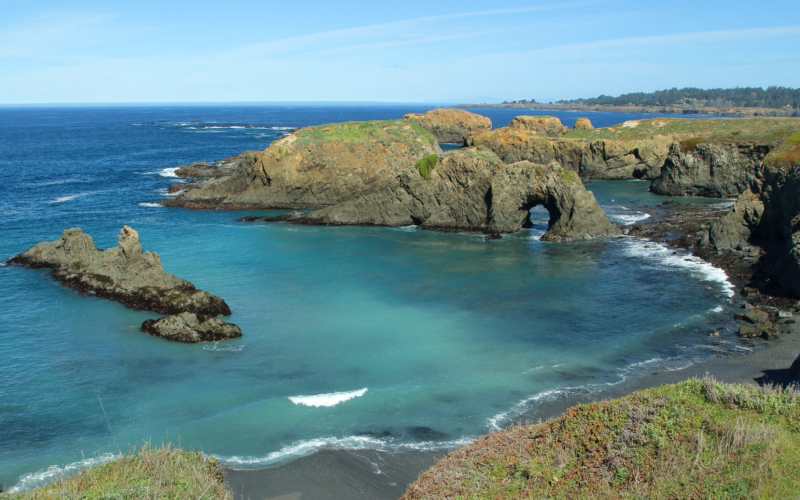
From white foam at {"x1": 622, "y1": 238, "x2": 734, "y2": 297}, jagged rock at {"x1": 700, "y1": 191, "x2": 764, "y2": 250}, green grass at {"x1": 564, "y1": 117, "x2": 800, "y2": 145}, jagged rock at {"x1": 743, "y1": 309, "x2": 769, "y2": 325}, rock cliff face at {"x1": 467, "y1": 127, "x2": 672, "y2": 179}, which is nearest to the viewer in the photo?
jagged rock at {"x1": 743, "y1": 309, "x2": 769, "y2": 325}

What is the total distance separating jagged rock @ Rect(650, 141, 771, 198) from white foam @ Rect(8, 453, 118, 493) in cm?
6747

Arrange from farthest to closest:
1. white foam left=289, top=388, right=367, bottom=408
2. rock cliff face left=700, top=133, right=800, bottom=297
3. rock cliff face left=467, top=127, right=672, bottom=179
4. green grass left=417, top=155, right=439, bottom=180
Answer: rock cliff face left=467, top=127, right=672, bottom=179, green grass left=417, top=155, right=439, bottom=180, rock cliff face left=700, top=133, right=800, bottom=297, white foam left=289, top=388, right=367, bottom=408

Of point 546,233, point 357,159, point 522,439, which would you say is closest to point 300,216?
point 357,159

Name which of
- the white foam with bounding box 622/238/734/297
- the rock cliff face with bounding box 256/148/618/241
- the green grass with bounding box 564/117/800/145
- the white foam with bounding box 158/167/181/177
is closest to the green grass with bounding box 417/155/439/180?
the rock cliff face with bounding box 256/148/618/241

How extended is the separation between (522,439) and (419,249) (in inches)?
1320

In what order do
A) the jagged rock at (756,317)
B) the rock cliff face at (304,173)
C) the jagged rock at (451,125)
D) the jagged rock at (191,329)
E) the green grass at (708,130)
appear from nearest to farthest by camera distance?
the jagged rock at (191,329)
the jagged rock at (756,317)
the rock cliff face at (304,173)
the green grass at (708,130)
the jagged rock at (451,125)

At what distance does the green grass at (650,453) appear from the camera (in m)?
12.6

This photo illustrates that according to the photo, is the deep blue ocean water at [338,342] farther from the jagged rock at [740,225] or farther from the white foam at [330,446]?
the jagged rock at [740,225]

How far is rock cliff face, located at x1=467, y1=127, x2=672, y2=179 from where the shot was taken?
83750 millimetres

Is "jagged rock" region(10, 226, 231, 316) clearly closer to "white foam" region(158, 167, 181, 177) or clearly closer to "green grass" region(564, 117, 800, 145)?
"white foam" region(158, 167, 181, 177)

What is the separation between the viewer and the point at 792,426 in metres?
14.2

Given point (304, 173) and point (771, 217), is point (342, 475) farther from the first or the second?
point (304, 173)

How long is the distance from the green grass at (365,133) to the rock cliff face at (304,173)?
0.24 metres

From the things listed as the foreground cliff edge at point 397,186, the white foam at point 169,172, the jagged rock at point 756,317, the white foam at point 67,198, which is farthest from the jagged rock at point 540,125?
the jagged rock at point 756,317
